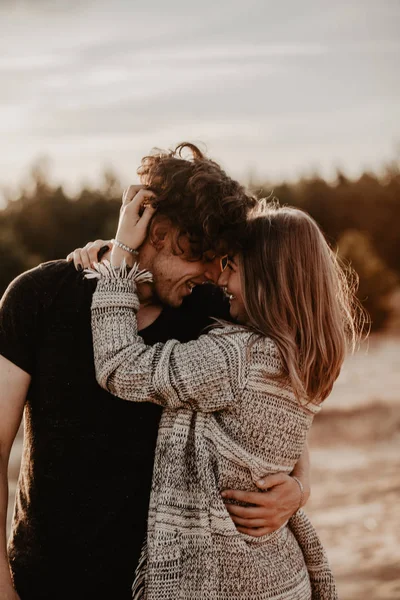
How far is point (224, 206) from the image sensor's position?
100 inches

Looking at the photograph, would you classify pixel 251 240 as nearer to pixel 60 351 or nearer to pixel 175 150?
pixel 175 150

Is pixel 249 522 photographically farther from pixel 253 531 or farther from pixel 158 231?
pixel 158 231

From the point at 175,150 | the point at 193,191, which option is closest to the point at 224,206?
the point at 193,191

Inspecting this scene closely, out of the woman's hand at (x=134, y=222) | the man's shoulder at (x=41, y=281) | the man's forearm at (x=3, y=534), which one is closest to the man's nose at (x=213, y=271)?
the woman's hand at (x=134, y=222)

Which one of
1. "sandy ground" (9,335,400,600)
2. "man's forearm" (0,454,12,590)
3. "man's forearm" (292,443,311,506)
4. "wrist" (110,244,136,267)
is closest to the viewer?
"man's forearm" (0,454,12,590)

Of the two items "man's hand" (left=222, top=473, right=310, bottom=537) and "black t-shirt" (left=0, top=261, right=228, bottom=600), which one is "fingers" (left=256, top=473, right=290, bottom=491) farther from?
"black t-shirt" (left=0, top=261, right=228, bottom=600)

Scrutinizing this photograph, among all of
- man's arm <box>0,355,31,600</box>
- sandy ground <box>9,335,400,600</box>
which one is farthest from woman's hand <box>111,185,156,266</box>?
sandy ground <box>9,335,400,600</box>

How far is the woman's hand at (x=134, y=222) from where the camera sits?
2.44 meters

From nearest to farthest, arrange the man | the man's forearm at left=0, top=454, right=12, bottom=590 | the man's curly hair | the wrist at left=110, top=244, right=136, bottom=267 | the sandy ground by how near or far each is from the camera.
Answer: the man's forearm at left=0, top=454, right=12, bottom=590 < the man < the wrist at left=110, top=244, right=136, bottom=267 < the man's curly hair < the sandy ground

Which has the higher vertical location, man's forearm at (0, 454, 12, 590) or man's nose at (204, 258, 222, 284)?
man's nose at (204, 258, 222, 284)

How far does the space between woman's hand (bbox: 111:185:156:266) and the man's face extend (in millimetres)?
122

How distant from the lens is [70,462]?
7.48ft

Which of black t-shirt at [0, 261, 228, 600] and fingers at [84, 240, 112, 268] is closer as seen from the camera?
black t-shirt at [0, 261, 228, 600]

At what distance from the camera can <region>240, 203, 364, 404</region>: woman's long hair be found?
2355mm
